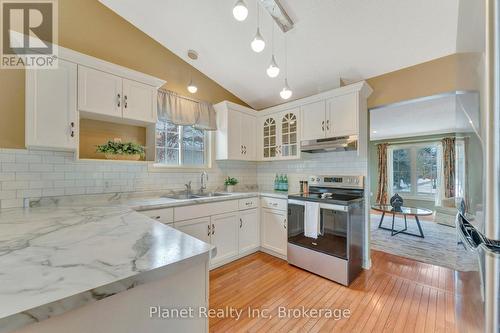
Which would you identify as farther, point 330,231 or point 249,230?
point 249,230

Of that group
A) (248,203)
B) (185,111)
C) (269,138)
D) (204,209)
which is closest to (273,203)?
(248,203)

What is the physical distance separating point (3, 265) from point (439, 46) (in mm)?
3478

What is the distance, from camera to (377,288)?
2.26 metres

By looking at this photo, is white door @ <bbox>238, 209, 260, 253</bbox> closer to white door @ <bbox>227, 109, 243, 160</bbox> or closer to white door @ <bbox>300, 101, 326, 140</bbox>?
white door @ <bbox>227, 109, 243, 160</bbox>

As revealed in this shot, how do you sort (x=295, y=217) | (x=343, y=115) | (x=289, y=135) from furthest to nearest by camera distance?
(x=289, y=135) < (x=295, y=217) < (x=343, y=115)

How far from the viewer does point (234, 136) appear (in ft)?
10.8

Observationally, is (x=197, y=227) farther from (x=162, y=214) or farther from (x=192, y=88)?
(x=192, y=88)

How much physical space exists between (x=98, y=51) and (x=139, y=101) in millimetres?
765

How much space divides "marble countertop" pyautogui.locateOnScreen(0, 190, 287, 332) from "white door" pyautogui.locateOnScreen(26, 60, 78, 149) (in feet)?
2.21

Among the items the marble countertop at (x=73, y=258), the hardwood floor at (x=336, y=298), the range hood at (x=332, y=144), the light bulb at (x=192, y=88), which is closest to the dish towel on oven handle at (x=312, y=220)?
the hardwood floor at (x=336, y=298)

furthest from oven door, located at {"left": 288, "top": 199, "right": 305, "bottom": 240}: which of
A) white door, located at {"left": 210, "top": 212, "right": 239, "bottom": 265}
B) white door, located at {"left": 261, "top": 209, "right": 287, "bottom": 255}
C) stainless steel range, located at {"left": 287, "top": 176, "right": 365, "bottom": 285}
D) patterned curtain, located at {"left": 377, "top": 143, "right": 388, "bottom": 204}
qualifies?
patterned curtain, located at {"left": 377, "top": 143, "right": 388, "bottom": 204}

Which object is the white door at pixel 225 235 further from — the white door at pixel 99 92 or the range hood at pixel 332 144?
the white door at pixel 99 92

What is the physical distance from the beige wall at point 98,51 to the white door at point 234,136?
62cm

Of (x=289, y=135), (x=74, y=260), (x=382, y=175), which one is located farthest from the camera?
(x=382, y=175)
